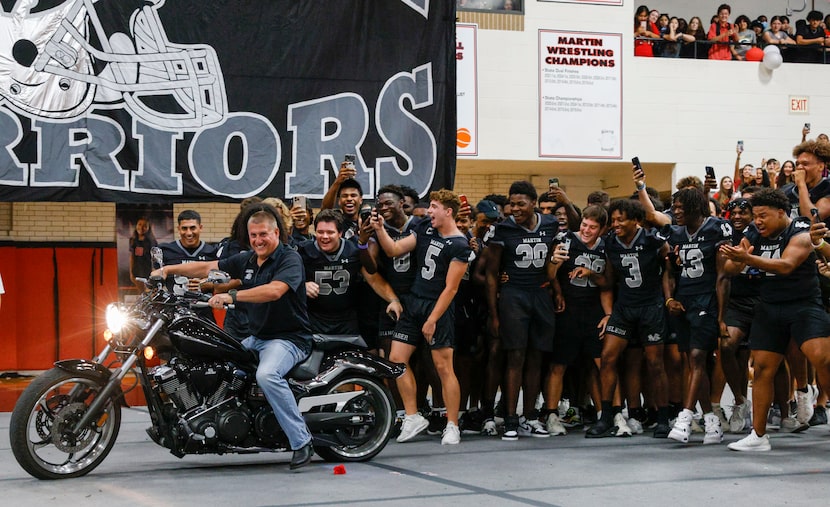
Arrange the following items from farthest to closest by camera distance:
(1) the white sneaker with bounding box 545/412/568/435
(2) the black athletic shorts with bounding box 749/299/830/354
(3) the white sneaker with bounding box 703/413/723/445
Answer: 1. (1) the white sneaker with bounding box 545/412/568/435
2. (3) the white sneaker with bounding box 703/413/723/445
3. (2) the black athletic shorts with bounding box 749/299/830/354

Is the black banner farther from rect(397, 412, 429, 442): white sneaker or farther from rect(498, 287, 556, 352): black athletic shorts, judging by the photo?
rect(397, 412, 429, 442): white sneaker

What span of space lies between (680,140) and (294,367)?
12.3 metres

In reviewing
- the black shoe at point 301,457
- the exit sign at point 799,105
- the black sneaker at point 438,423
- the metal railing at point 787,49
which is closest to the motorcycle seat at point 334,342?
the black shoe at point 301,457

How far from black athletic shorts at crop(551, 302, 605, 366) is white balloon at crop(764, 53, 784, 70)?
10804mm

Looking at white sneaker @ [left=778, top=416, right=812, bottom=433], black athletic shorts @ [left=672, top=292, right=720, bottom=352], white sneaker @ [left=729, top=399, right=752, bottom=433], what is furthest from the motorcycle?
white sneaker @ [left=778, top=416, right=812, bottom=433]

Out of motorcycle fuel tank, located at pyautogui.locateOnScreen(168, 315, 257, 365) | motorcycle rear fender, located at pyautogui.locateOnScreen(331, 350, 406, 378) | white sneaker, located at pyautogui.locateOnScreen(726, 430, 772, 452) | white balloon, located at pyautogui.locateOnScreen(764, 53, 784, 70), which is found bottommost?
white sneaker, located at pyautogui.locateOnScreen(726, 430, 772, 452)

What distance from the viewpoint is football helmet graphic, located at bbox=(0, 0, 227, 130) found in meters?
10.8

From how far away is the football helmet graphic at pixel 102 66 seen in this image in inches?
425

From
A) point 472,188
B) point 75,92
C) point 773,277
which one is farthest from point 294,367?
point 472,188

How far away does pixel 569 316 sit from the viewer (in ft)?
31.1

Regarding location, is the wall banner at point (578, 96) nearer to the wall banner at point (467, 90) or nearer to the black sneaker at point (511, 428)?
the wall banner at point (467, 90)

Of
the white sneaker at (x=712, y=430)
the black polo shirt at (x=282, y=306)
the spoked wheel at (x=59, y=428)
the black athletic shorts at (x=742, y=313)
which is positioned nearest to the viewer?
the spoked wheel at (x=59, y=428)

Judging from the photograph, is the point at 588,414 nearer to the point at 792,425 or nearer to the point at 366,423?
the point at 792,425

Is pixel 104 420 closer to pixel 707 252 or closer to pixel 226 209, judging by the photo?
pixel 707 252
